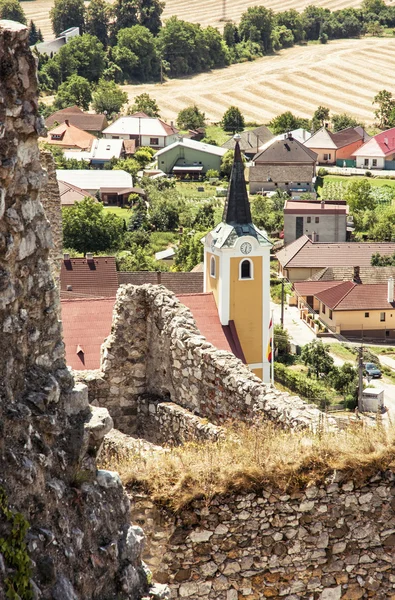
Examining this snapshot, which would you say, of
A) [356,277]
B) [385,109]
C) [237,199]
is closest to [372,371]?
[237,199]

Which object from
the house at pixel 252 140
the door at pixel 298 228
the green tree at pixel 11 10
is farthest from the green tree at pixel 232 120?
the door at pixel 298 228

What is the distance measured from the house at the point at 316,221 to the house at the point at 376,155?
28.1m

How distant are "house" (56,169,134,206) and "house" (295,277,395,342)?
31.0 m

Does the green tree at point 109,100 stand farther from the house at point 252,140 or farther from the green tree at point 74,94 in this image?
the house at point 252,140

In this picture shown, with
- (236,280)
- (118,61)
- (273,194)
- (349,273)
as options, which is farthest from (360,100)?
(236,280)

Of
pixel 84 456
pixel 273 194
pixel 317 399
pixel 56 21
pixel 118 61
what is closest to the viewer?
pixel 84 456

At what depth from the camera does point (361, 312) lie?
58.5 m

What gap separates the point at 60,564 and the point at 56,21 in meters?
163

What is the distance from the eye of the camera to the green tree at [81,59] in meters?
143

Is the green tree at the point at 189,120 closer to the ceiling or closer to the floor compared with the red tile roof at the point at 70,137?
closer to the ceiling

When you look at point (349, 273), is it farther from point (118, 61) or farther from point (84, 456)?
point (118, 61)

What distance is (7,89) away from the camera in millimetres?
5062

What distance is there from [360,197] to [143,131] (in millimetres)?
34943

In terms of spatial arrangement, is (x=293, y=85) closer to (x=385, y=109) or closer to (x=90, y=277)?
(x=385, y=109)
